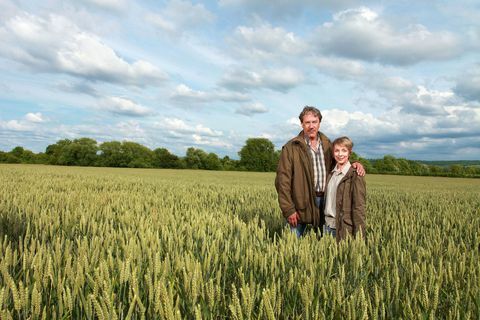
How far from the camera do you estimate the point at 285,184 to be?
4.60 m

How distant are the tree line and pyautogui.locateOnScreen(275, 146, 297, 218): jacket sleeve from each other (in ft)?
238

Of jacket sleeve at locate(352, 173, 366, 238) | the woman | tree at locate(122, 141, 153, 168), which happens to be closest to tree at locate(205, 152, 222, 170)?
tree at locate(122, 141, 153, 168)

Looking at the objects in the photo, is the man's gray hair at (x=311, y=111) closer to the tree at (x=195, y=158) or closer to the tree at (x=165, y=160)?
the tree at (x=195, y=158)

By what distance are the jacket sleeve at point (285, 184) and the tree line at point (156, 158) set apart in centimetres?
7245

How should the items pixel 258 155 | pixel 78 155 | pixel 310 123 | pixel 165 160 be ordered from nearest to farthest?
pixel 310 123 < pixel 78 155 < pixel 165 160 < pixel 258 155

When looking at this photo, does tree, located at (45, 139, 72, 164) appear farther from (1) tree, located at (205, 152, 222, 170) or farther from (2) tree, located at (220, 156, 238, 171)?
(2) tree, located at (220, 156, 238, 171)

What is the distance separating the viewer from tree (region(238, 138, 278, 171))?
8784 cm

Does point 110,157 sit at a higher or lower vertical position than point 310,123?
higher

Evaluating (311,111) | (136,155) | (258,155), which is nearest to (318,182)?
(311,111)

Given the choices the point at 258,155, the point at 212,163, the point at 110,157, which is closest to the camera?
the point at 110,157

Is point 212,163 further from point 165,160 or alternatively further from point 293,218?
point 293,218

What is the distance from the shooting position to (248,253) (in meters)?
2.77

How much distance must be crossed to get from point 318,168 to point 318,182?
0.63 feet

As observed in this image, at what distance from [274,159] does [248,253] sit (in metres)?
88.9
